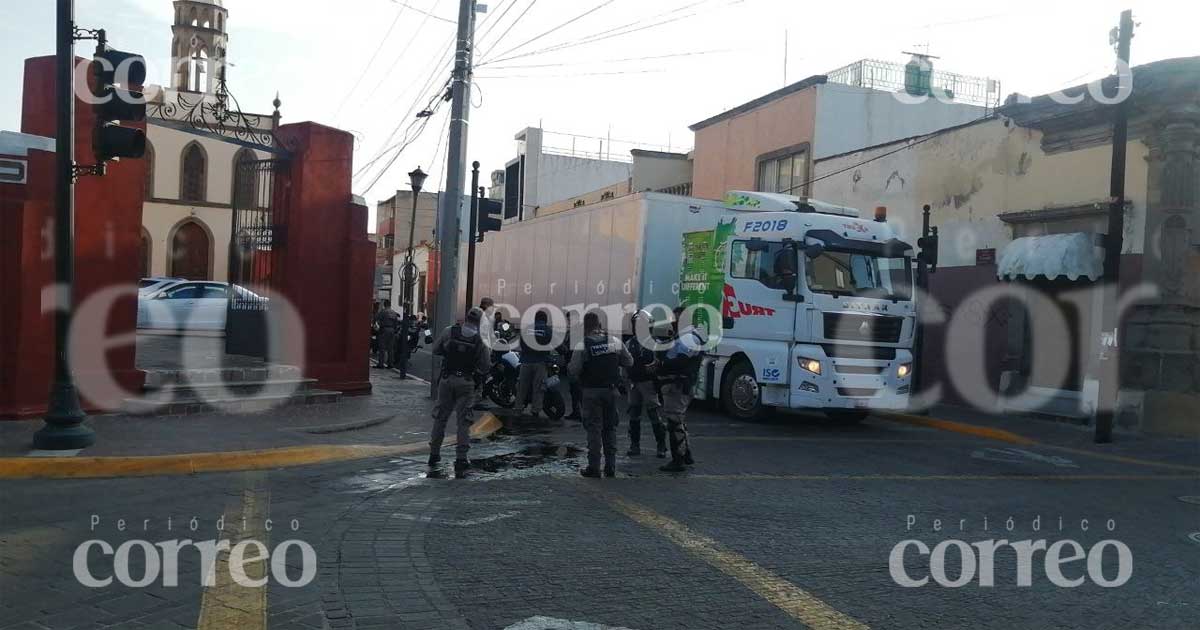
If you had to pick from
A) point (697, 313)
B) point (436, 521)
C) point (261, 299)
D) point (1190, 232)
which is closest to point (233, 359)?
point (261, 299)

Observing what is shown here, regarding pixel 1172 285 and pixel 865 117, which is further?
pixel 865 117

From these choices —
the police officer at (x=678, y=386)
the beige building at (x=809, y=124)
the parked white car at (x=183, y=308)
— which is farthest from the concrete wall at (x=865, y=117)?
the police officer at (x=678, y=386)

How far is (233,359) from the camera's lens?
1525 centimetres

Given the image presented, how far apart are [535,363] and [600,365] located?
15.3 feet

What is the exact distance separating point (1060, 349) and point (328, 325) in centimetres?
1261

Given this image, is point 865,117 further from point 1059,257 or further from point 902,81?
point 1059,257

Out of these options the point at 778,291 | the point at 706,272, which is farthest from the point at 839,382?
the point at 706,272

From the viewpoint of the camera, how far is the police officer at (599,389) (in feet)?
31.5

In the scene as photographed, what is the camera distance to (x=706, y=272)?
15.5m

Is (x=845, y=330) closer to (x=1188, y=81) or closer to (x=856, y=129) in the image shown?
(x=1188, y=81)

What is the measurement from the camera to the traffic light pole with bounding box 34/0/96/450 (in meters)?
9.17

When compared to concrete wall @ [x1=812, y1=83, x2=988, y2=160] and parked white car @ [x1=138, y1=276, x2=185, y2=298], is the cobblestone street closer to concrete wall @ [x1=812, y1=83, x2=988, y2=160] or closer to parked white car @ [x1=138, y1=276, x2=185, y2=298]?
parked white car @ [x1=138, y1=276, x2=185, y2=298]

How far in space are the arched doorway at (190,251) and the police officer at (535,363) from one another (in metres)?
37.6

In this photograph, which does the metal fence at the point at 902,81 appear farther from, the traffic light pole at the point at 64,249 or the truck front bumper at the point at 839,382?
the traffic light pole at the point at 64,249
